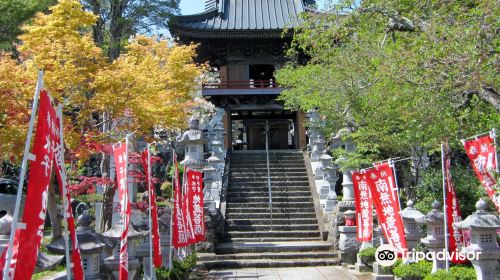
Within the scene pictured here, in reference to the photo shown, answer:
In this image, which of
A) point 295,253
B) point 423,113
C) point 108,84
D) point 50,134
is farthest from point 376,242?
point 50,134

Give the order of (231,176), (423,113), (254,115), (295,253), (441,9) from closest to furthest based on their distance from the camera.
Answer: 1. (441,9)
2. (423,113)
3. (295,253)
4. (231,176)
5. (254,115)

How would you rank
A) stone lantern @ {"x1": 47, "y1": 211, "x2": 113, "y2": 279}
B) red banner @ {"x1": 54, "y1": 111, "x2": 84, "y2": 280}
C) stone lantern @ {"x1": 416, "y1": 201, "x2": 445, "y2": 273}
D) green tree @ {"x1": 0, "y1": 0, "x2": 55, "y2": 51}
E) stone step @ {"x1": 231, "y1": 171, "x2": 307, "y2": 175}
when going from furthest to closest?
1. green tree @ {"x1": 0, "y1": 0, "x2": 55, "y2": 51}
2. stone step @ {"x1": 231, "y1": 171, "x2": 307, "y2": 175}
3. stone lantern @ {"x1": 416, "y1": 201, "x2": 445, "y2": 273}
4. stone lantern @ {"x1": 47, "y1": 211, "x2": 113, "y2": 279}
5. red banner @ {"x1": 54, "y1": 111, "x2": 84, "y2": 280}

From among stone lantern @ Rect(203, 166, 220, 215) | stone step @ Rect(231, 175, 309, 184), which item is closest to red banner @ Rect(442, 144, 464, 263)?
stone lantern @ Rect(203, 166, 220, 215)

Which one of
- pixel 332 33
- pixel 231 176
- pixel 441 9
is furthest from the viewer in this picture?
pixel 231 176

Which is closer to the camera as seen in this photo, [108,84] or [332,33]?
[332,33]

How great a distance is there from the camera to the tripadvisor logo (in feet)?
25.5

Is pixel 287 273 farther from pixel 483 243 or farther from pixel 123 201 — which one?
pixel 123 201

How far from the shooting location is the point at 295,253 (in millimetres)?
13148

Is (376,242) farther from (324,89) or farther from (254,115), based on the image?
(254,115)

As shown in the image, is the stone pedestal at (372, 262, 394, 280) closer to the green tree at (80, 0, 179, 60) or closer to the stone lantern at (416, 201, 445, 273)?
the stone lantern at (416, 201, 445, 273)

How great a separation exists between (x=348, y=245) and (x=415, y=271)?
3.75 meters

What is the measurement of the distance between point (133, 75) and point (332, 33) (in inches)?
167

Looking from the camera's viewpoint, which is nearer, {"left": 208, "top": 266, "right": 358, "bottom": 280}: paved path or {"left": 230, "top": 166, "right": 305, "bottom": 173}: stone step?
{"left": 208, "top": 266, "right": 358, "bottom": 280}: paved path

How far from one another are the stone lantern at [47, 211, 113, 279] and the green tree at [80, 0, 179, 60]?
52.1ft
